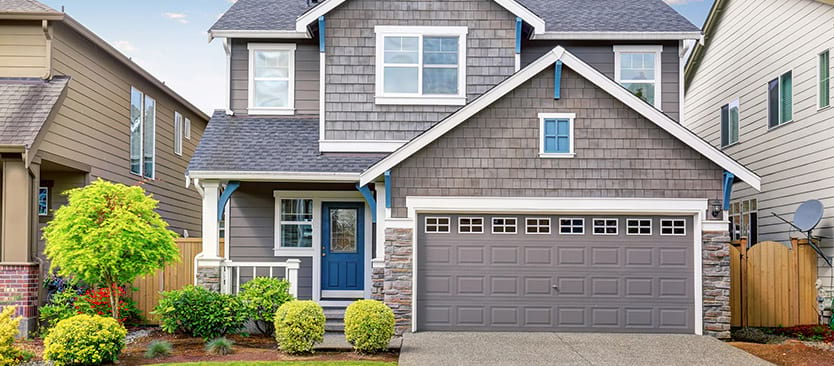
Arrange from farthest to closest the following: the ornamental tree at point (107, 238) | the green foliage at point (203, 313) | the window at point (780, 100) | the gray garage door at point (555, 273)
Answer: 1. the window at point (780, 100)
2. the gray garage door at point (555, 273)
3. the green foliage at point (203, 313)
4. the ornamental tree at point (107, 238)

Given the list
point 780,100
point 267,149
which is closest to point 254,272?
point 267,149

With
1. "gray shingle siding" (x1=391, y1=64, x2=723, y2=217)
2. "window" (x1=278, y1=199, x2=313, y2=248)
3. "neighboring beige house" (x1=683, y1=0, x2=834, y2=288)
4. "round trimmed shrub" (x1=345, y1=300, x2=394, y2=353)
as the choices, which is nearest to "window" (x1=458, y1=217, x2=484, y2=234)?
"gray shingle siding" (x1=391, y1=64, x2=723, y2=217)

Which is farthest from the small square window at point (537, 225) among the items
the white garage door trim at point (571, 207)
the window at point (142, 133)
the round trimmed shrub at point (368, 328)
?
the window at point (142, 133)

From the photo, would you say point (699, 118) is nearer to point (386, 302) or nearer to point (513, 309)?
point (513, 309)

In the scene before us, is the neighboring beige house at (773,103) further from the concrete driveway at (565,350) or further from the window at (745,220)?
the concrete driveway at (565,350)

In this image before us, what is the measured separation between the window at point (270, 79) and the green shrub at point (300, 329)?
552 centimetres

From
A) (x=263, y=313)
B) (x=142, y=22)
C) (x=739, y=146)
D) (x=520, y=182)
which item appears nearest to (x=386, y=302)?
(x=263, y=313)

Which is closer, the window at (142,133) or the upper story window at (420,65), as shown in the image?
the upper story window at (420,65)

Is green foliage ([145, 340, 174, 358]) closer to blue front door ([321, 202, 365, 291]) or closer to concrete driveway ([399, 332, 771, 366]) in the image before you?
concrete driveway ([399, 332, 771, 366])

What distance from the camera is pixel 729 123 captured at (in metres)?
20.3

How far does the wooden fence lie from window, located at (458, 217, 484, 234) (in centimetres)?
510

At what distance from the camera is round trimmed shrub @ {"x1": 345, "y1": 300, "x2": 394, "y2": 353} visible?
461 inches

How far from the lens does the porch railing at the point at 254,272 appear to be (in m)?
14.2

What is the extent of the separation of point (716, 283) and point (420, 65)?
660 centimetres
